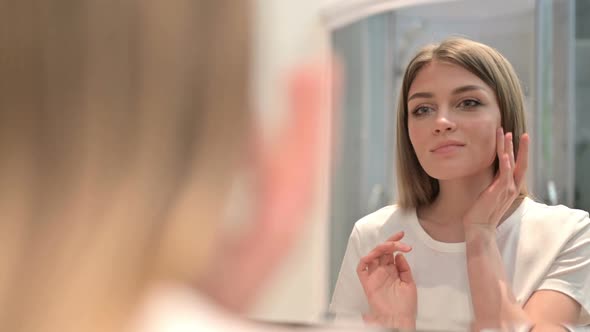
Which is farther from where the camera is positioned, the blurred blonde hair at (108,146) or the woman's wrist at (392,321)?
the woman's wrist at (392,321)

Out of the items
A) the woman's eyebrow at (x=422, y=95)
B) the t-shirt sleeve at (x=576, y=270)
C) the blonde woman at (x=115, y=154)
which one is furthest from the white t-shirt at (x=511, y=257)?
the blonde woman at (x=115, y=154)

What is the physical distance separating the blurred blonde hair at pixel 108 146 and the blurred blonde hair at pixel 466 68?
0.82 feet

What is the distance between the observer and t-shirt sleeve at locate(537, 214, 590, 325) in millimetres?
510

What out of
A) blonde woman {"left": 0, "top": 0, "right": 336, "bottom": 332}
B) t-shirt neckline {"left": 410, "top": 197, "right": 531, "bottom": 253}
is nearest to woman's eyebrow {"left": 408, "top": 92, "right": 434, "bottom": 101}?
t-shirt neckline {"left": 410, "top": 197, "right": 531, "bottom": 253}

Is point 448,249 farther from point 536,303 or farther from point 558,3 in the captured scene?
point 558,3

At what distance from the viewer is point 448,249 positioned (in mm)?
544

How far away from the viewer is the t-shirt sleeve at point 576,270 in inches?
20.1

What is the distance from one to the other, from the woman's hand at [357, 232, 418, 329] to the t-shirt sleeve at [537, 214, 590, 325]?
0.11 m

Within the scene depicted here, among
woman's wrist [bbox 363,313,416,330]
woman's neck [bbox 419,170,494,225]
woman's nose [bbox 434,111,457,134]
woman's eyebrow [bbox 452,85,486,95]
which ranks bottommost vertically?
woman's wrist [bbox 363,313,416,330]

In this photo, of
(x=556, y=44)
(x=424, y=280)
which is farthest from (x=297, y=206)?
(x=556, y=44)

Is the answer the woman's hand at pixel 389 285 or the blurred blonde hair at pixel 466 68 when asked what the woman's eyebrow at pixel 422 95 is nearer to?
the blurred blonde hair at pixel 466 68

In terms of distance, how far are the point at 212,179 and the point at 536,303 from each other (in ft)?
1.09

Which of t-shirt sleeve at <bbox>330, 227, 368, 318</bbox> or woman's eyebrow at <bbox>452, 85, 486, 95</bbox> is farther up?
woman's eyebrow at <bbox>452, 85, 486, 95</bbox>

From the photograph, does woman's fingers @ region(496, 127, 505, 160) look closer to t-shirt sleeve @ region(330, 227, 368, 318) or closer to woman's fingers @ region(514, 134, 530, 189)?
woman's fingers @ region(514, 134, 530, 189)
